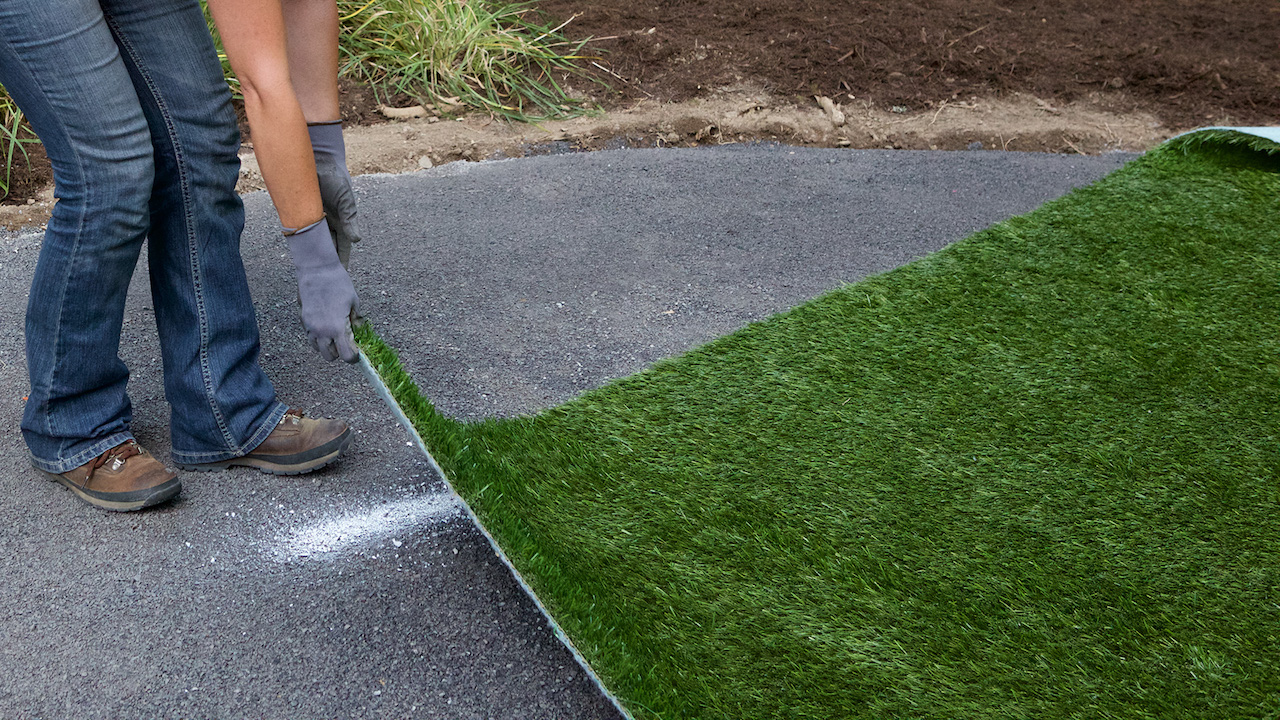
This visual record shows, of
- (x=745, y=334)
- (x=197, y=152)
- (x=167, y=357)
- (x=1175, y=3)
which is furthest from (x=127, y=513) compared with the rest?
(x=1175, y=3)

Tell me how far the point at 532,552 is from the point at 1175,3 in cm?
620

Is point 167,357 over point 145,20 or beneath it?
beneath

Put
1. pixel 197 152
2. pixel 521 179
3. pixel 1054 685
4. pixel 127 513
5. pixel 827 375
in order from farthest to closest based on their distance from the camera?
pixel 521 179
pixel 827 375
pixel 127 513
pixel 197 152
pixel 1054 685

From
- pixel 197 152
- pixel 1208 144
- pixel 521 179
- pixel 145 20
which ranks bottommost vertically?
pixel 1208 144

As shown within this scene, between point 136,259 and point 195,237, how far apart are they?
13cm

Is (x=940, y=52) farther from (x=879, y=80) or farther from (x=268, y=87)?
(x=268, y=87)

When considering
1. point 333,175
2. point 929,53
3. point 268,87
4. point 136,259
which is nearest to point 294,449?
point 136,259

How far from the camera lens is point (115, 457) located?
6.40 feet

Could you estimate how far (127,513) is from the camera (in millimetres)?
1977

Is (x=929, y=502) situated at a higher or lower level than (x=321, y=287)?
lower

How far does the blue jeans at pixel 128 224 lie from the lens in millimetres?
1646

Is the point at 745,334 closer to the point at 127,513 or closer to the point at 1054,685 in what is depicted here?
the point at 1054,685

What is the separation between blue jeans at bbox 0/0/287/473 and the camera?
5.40 ft

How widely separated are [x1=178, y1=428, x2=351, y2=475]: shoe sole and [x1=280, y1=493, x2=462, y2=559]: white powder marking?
16 centimetres
